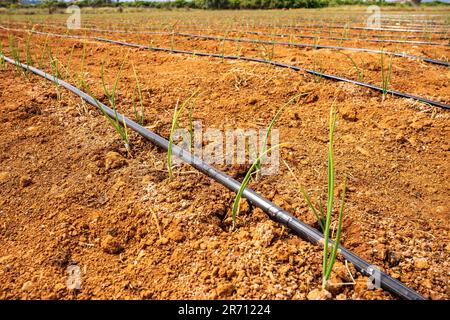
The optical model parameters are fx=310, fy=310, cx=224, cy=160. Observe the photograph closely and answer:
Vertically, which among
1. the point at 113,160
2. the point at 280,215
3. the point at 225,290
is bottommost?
the point at 225,290

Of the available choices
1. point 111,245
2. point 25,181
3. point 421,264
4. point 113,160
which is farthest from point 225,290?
point 25,181

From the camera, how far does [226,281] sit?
4.13 feet

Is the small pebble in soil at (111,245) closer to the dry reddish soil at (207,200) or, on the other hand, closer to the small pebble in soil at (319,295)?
the dry reddish soil at (207,200)

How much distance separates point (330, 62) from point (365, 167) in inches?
A: 98.8

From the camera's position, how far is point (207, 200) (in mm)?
1676

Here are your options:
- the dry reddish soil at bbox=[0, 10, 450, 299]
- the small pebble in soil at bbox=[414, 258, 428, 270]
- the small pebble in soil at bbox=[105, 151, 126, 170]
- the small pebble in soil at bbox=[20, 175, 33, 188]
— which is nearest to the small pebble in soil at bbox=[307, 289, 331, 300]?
the dry reddish soil at bbox=[0, 10, 450, 299]

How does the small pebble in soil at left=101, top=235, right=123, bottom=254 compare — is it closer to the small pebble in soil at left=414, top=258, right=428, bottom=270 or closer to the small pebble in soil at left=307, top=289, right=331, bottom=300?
the small pebble in soil at left=307, top=289, right=331, bottom=300

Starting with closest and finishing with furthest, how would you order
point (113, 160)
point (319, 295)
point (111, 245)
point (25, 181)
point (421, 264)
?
point (319, 295)
point (421, 264)
point (111, 245)
point (25, 181)
point (113, 160)

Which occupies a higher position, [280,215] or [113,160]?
[113,160]

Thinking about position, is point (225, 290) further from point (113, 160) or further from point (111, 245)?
point (113, 160)

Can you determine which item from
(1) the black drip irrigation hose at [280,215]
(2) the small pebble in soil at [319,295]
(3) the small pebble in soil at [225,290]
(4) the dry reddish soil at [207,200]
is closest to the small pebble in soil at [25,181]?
(4) the dry reddish soil at [207,200]

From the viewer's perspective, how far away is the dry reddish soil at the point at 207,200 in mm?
1278

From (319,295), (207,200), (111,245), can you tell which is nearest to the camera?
(319,295)
